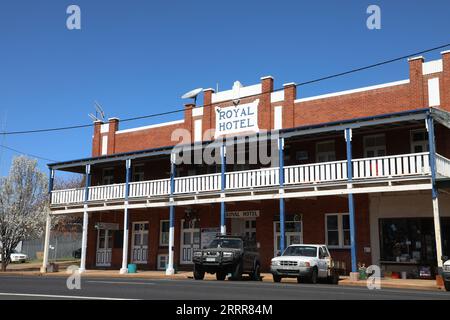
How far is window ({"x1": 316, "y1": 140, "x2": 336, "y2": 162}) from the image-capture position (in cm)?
2655

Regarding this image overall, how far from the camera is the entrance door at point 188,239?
30428 millimetres

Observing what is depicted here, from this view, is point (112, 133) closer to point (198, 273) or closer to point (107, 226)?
point (107, 226)

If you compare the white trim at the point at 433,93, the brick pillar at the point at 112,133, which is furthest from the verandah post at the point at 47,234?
the white trim at the point at 433,93

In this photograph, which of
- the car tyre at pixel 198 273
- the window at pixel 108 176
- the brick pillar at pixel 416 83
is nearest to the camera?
the car tyre at pixel 198 273

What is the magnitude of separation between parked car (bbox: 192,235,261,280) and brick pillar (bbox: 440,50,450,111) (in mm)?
10722

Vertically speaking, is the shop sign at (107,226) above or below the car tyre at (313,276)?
above

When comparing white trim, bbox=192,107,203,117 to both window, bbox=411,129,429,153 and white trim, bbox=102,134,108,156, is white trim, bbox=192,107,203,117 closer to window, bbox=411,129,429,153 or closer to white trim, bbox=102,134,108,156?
white trim, bbox=102,134,108,156

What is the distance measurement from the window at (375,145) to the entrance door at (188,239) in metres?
10.6

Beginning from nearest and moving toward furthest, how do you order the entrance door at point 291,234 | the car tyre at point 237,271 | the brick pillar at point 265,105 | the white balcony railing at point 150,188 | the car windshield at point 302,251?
the car windshield at point 302,251 → the car tyre at point 237,271 → the entrance door at point 291,234 → the white balcony railing at point 150,188 → the brick pillar at point 265,105

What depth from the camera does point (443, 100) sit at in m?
23.8

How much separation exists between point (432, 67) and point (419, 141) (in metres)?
3.44

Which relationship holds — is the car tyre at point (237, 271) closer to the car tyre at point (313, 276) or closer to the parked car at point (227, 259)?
the parked car at point (227, 259)

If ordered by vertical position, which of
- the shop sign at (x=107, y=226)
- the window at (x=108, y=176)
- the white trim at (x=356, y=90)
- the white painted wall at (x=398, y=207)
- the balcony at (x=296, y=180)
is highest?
the white trim at (x=356, y=90)
